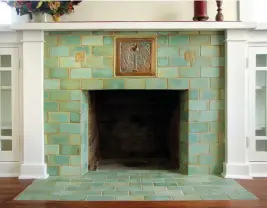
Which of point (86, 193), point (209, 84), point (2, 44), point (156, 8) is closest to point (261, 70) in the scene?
point (209, 84)

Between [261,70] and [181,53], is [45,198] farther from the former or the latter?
[261,70]

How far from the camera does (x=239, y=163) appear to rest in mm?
3143

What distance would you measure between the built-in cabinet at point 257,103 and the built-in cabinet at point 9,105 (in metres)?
2.21

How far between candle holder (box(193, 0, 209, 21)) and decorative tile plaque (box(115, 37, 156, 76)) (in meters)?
0.45

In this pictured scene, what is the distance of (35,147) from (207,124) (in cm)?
162

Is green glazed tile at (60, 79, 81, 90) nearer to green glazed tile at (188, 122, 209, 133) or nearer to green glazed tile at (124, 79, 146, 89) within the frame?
green glazed tile at (124, 79, 146, 89)

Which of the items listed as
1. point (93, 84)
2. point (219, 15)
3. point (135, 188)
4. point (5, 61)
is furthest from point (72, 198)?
point (219, 15)

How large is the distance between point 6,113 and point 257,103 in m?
2.43

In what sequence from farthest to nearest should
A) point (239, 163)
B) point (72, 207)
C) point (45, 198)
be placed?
point (239, 163), point (45, 198), point (72, 207)

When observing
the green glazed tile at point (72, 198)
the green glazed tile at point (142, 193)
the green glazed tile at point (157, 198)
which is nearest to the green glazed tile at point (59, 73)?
the green glazed tile at point (72, 198)

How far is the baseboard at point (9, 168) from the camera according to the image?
10.7 feet

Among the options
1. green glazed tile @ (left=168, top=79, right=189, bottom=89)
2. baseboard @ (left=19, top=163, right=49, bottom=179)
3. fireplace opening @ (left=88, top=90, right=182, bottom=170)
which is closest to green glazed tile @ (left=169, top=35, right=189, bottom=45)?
green glazed tile @ (left=168, top=79, right=189, bottom=89)

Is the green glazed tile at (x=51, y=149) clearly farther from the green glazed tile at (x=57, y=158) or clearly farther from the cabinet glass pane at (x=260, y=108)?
the cabinet glass pane at (x=260, y=108)

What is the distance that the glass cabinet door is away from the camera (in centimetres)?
319
